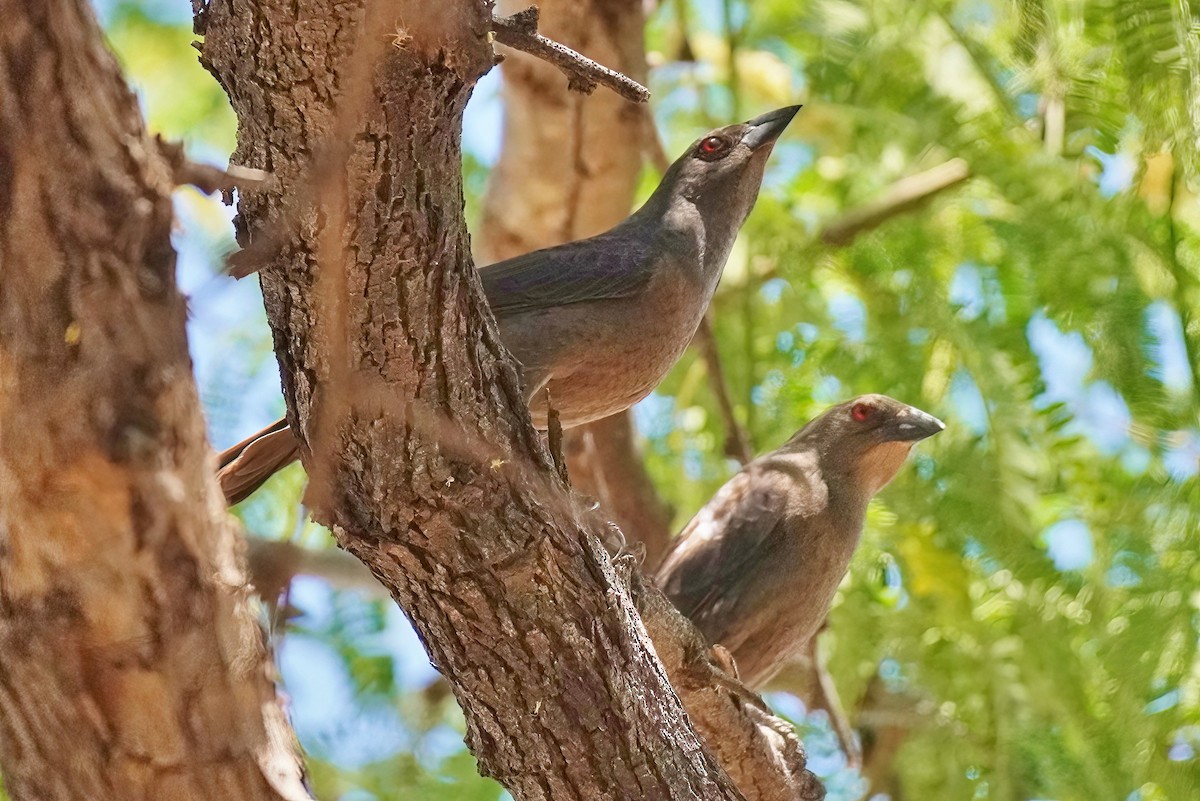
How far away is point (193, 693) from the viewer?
6.99ft

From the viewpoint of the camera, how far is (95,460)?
79.8 inches

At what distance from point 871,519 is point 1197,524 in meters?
1.60

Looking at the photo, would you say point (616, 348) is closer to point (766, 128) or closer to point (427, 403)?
point (766, 128)

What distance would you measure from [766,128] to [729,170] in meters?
0.20

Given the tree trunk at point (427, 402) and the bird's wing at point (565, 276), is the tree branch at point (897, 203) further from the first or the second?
the tree trunk at point (427, 402)

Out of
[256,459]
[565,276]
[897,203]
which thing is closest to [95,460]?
[256,459]

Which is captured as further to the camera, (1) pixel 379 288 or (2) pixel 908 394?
(2) pixel 908 394

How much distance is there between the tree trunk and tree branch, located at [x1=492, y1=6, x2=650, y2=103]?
0.23 metres

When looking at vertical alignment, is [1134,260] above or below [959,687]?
above

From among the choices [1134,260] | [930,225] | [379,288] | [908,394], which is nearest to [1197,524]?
[1134,260]

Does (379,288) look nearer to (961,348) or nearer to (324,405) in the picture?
(324,405)

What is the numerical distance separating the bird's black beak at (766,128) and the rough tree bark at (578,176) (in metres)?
1.55

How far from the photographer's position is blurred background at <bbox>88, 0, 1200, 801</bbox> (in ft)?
15.8

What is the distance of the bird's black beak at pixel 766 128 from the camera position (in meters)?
5.07
